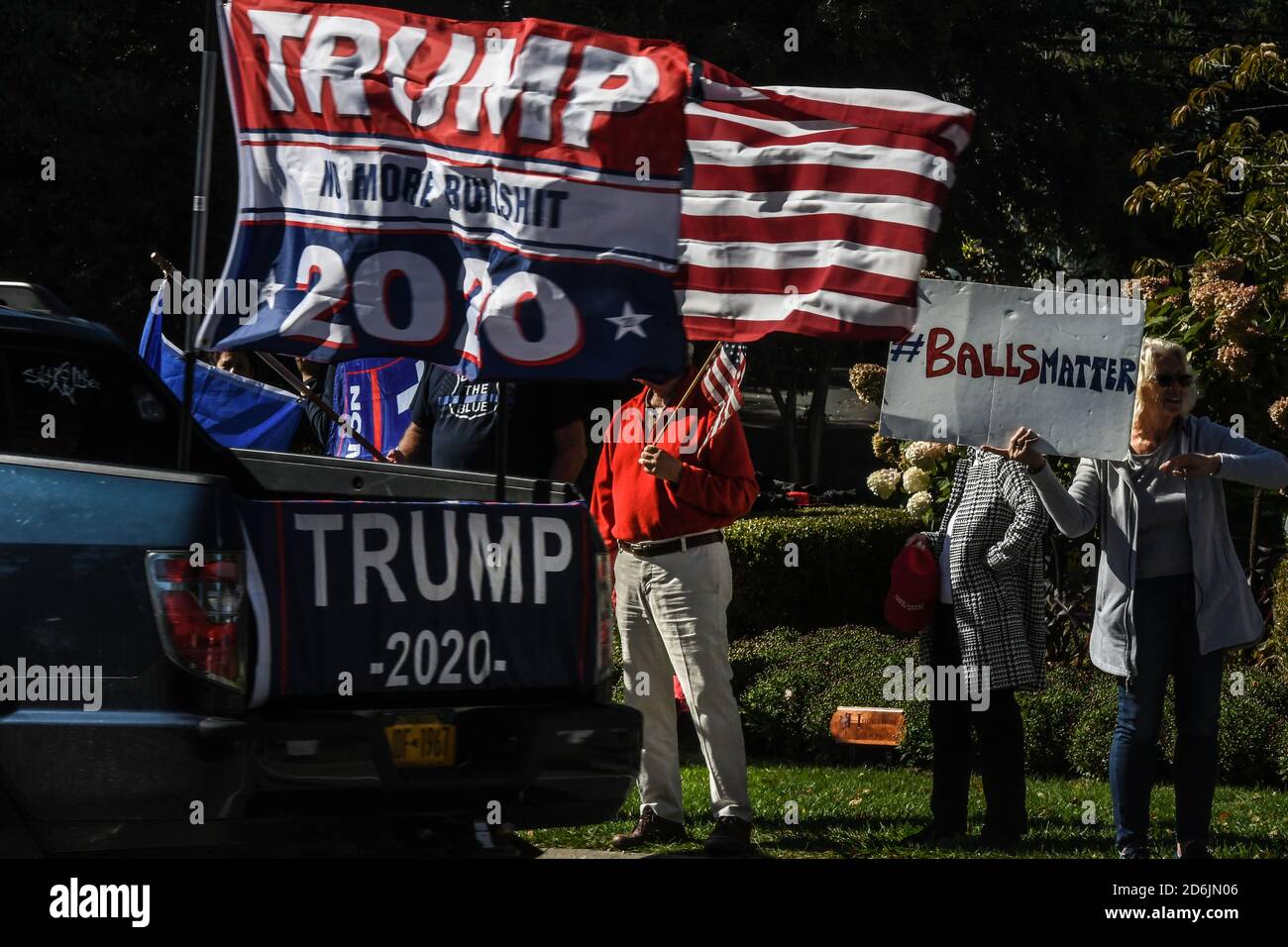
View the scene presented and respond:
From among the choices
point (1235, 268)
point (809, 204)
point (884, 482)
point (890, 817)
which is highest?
point (1235, 268)

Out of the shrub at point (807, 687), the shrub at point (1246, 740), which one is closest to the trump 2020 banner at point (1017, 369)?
the shrub at point (1246, 740)

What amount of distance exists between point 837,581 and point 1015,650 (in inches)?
181

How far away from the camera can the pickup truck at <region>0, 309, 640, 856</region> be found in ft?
13.7

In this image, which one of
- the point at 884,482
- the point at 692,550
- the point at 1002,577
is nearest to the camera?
the point at 692,550

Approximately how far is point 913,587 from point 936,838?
1022 mm

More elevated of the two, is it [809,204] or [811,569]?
[809,204]

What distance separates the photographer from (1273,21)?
2795 cm

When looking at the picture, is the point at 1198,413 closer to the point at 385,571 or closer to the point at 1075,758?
the point at 1075,758

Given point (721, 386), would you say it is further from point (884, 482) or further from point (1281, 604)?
point (884, 482)

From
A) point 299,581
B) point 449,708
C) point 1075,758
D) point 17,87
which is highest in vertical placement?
point 17,87

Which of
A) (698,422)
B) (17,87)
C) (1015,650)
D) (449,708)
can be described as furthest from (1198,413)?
(17,87)

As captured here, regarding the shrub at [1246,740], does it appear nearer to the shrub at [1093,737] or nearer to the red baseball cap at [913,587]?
the shrub at [1093,737]

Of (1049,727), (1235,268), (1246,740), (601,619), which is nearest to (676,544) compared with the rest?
(601,619)

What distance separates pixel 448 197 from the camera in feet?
16.8
